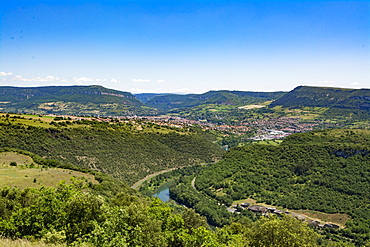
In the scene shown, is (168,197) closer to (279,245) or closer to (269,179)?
(269,179)

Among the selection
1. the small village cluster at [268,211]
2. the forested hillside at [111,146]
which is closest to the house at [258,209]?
the small village cluster at [268,211]

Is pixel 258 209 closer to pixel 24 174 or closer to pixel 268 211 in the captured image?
pixel 268 211

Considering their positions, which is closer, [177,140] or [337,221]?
[337,221]

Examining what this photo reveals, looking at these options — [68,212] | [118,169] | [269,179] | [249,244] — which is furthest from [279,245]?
[118,169]

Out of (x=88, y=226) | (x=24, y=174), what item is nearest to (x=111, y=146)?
(x=24, y=174)

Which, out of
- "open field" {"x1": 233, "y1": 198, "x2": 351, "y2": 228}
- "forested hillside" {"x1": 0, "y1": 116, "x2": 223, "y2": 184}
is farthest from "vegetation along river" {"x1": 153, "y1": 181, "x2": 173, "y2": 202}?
"open field" {"x1": 233, "y1": 198, "x2": 351, "y2": 228}

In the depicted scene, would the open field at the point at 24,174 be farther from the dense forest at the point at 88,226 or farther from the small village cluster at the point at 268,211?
the small village cluster at the point at 268,211
